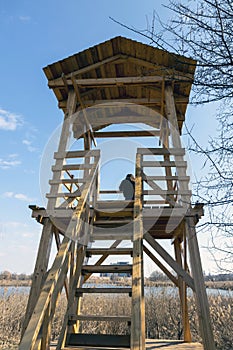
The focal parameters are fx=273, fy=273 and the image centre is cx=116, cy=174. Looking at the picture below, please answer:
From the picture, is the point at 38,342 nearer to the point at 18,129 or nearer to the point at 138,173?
the point at 138,173

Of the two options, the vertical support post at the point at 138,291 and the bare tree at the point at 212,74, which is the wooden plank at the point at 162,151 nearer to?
the vertical support post at the point at 138,291

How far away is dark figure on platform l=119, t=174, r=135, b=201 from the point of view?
6.39m

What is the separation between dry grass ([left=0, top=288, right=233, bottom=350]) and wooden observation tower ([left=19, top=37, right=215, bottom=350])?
0.76 m

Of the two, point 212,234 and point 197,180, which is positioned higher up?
point 197,180

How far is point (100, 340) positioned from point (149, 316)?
203 inches

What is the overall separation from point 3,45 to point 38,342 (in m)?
5.51

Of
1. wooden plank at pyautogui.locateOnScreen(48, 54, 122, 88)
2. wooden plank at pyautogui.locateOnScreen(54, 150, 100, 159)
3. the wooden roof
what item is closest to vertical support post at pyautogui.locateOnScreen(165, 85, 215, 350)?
wooden plank at pyautogui.locateOnScreen(54, 150, 100, 159)

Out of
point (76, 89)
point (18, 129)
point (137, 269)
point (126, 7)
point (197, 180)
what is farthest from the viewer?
point (18, 129)

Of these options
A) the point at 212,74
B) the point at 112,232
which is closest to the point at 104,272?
the point at 112,232

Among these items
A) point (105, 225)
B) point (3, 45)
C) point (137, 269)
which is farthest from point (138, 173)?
point (3, 45)

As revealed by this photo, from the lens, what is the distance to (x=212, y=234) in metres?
2.69

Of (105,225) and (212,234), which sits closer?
(212,234)

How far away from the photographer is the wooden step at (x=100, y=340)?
285 centimetres

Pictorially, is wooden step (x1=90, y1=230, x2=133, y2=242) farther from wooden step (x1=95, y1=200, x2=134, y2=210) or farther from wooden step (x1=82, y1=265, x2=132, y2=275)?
wooden step (x1=95, y1=200, x2=134, y2=210)
